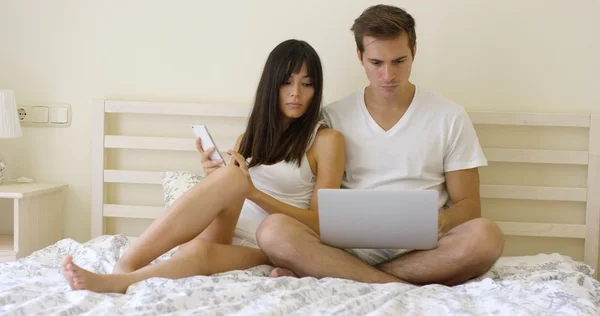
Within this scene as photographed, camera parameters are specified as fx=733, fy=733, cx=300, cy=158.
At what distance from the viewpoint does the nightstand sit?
2.14 m

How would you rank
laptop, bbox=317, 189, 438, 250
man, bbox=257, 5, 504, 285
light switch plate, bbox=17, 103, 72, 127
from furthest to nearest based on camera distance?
light switch plate, bbox=17, 103, 72, 127
man, bbox=257, 5, 504, 285
laptop, bbox=317, 189, 438, 250

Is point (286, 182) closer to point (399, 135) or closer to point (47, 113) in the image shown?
point (399, 135)

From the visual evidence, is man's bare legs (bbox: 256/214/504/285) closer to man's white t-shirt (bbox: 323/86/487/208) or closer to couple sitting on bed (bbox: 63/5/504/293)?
couple sitting on bed (bbox: 63/5/504/293)

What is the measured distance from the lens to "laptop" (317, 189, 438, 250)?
151 cm

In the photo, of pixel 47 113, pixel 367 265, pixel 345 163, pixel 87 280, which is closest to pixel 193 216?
pixel 87 280

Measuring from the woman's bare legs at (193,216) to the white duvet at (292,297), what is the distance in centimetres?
14

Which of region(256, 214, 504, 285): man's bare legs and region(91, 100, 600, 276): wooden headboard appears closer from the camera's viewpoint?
region(256, 214, 504, 285): man's bare legs

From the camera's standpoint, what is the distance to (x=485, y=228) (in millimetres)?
1646

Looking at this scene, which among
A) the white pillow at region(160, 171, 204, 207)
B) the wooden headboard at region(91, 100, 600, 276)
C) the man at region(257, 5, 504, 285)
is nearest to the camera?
the man at region(257, 5, 504, 285)

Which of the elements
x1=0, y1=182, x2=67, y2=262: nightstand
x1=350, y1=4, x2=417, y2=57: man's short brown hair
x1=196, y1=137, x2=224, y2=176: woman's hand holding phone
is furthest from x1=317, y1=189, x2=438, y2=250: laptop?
x1=0, y1=182, x2=67, y2=262: nightstand

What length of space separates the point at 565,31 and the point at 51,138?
1670 mm

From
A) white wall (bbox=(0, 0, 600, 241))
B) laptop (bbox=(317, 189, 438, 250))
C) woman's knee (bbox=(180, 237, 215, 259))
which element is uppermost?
white wall (bbox=(0, 0, 600, 241))

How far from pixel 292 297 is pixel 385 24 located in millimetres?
833

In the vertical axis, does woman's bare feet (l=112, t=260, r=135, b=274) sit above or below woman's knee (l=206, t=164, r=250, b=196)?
below
